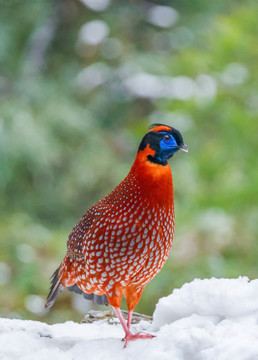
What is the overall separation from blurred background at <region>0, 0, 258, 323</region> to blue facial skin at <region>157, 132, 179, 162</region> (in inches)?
66.5

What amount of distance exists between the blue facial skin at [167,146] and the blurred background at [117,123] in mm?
1690

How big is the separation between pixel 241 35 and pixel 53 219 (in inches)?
109

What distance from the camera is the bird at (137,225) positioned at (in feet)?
4.89

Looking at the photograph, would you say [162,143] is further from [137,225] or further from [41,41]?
[41,41]

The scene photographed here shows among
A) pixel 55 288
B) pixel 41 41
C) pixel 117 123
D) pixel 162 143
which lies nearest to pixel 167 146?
pixel 162 143

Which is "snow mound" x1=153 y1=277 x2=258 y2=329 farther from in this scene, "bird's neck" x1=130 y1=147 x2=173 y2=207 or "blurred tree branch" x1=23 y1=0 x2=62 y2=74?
"blurred tree branch" x1=23 y1=0 x2=62 y2=74

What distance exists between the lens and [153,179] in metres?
1.50

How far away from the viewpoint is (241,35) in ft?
12.5

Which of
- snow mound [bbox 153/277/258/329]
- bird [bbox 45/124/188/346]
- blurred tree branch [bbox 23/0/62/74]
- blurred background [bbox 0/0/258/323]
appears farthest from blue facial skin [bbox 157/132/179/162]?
blurred tree branch [bbox 23/0/62/74]

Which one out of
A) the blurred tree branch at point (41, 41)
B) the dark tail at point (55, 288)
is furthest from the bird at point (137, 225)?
the blurred tree branch at point (41, 41)

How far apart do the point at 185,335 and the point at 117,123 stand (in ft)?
16.8

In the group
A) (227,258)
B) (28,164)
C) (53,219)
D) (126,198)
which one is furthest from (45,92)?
(126,198)

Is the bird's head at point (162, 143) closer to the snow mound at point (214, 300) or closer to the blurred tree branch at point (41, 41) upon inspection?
the snow mound at point (214, 300)

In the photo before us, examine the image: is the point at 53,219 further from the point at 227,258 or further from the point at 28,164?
the point at 227,258
